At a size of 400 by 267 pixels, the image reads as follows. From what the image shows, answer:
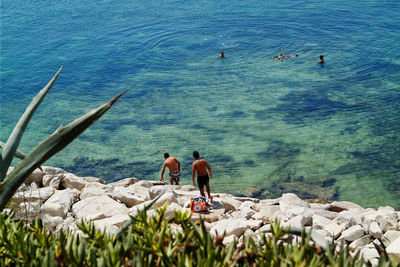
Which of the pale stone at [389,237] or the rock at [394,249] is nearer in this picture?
the rock at [394,249]

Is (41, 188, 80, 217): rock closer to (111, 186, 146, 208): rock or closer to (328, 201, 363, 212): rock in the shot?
(111, 186, 146, 208): rock

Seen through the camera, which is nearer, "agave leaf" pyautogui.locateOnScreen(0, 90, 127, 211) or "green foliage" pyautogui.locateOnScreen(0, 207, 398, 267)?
"green foliage" pyautogui.locateOnScreen(0, 207, 398, 267)

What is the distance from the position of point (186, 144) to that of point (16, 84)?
45.7ft

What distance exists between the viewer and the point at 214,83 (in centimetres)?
2288

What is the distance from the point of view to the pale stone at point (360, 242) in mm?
7352

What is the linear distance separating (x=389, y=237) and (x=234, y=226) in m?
2.70

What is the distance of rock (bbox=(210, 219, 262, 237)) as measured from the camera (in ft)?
25.8

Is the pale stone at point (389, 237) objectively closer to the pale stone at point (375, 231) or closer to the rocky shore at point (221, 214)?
the rocky shore at point (221, 214)

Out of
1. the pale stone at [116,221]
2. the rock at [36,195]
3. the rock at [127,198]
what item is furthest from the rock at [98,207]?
the rock at [36,195]

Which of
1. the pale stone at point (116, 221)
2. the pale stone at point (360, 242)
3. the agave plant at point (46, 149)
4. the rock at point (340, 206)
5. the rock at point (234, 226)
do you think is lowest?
the rock at point (340, 206)

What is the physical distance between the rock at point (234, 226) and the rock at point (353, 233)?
1.60 meters

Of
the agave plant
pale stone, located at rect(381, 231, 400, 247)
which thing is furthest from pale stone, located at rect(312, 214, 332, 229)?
the agave plant

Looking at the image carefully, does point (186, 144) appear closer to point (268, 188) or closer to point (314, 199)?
point (268, 188)

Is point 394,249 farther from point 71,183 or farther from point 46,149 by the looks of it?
point 71,183
